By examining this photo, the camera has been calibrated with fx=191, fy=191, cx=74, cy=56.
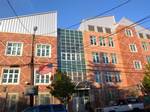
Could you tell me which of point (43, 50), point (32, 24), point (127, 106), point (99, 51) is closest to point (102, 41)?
point (99, 51)

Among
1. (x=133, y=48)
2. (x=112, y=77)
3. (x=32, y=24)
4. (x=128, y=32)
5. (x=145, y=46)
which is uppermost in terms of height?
(x=128, y=32)

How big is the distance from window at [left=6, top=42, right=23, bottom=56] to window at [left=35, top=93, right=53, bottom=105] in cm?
711

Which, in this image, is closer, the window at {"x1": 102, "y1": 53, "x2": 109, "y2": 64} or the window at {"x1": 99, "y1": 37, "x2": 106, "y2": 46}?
the window at {"x1": 102, "y1": 53, "x2": 109, "y2": 64}

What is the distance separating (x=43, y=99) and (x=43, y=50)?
25.6 feet

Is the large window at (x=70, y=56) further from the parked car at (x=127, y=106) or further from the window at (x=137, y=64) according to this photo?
the parked car at (x=127, y=106)

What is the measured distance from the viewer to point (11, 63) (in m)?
28.1

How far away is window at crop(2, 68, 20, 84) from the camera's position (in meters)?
26.9

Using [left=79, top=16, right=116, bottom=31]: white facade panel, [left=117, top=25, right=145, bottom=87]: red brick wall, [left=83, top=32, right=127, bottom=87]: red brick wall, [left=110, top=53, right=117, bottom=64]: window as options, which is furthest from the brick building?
[left=117, top=25, right=145, bottom=87]: red brick wall

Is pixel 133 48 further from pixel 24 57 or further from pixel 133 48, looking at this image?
pixel 24 57

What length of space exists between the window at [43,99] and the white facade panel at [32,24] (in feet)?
32.9

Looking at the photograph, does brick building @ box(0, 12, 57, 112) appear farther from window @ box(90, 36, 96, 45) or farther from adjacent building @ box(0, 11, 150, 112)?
window @ box(90, 36, 96, 45)

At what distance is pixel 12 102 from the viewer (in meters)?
25.9

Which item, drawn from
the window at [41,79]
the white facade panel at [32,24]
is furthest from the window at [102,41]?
the window at [41,79]

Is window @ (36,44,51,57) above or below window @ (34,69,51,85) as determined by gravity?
above
